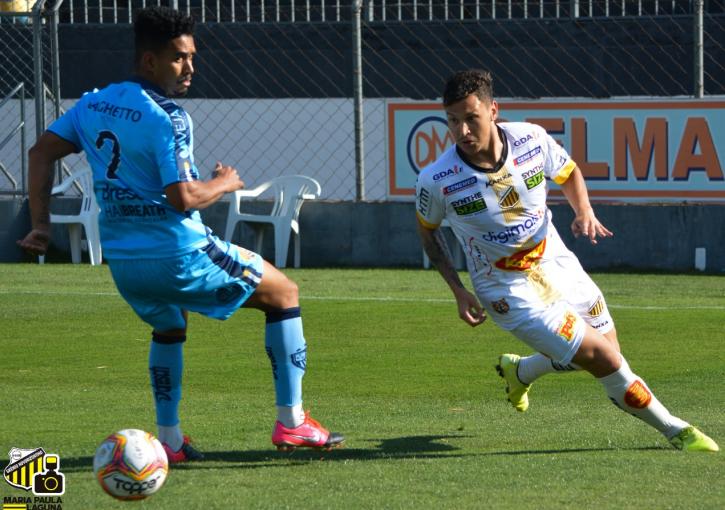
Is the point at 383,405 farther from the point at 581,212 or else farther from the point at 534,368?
the point at 581,212

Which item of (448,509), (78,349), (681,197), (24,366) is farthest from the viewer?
(681,197)

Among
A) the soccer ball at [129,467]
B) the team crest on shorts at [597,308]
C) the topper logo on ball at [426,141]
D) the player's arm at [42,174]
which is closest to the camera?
the soccer ball at [129,467]

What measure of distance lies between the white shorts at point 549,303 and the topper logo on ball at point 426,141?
326 inches

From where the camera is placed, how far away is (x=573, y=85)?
1739 centimetres

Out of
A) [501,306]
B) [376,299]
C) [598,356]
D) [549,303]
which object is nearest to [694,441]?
[598,356]

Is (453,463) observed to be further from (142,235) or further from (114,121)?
(114,121)

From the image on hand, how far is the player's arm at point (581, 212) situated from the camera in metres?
6.87

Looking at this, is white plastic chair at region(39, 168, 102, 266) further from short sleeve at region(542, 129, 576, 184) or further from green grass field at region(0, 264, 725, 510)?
short sleeve at region(542, 129, 576, 184)

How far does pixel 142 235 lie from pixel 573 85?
11.8 m

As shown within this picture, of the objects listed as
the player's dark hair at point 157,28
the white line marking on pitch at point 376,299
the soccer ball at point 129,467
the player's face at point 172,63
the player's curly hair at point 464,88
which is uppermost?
the player's dark hair at point 157,28

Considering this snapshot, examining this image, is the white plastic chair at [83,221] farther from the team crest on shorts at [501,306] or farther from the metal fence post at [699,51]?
the team crest on shorts at [501,306]

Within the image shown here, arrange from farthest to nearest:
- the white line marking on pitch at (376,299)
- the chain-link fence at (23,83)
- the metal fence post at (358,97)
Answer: the chain-link fence at (23,83) → the metal fence post at (358,97) → the white line marking on pitch at (376,299)


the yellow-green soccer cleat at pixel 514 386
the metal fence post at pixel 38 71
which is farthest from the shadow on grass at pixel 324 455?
the metal fence post at pixel 38 71

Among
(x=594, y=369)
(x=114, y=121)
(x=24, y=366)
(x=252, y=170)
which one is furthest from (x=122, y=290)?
(x=252, y=170)
